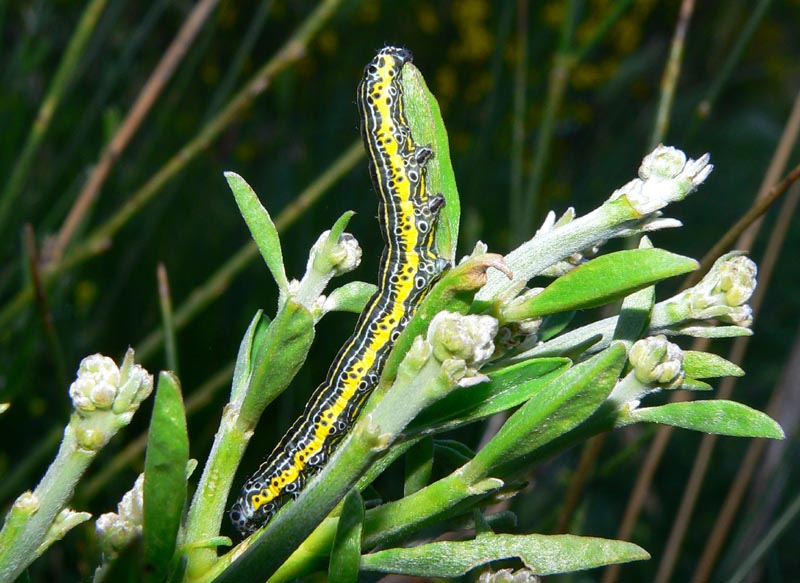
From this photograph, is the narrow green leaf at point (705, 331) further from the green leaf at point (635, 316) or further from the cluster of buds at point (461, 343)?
the cluster of buds at point (461, 343)

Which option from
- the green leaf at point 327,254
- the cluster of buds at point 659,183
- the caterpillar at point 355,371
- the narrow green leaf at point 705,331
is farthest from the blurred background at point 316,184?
the cluster of buds at point 659,183

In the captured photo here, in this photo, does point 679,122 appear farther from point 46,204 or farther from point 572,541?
point 572,541

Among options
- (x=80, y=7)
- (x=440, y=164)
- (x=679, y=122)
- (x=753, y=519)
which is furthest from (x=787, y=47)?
(x=440, y=164)

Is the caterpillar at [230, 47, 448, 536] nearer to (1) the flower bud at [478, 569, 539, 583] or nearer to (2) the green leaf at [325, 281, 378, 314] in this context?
(2) the green leaf at [325, 281, 378, 314]

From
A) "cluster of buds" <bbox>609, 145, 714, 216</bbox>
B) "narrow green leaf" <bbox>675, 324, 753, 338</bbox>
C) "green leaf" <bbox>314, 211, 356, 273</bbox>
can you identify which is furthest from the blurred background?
"cluster of buds" <bbox>609, 145, 714, 216</bbox>

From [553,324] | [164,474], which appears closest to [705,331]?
[553,324]

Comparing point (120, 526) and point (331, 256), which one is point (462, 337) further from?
point (120, 526)

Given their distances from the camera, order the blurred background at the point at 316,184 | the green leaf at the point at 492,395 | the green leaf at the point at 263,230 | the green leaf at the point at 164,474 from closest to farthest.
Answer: the green leaf at the point at 164,474 < the green leaf at the point at 492,395 < the green leaf at the point at 263,230 < the blurred background at the point at 316,184
